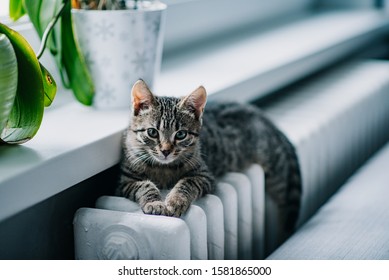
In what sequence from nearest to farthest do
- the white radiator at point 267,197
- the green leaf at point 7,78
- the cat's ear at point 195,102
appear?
the green leaf at point 7,78
the white radiator at point 267,197
the cat's ear at point 195,102

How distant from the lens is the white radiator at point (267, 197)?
0.96m

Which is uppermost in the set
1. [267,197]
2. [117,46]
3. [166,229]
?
[117,46]

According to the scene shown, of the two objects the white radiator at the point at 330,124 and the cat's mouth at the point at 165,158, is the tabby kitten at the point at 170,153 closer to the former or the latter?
the cat's mouth at the point at 165,158

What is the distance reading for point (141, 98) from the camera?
1.05 meters

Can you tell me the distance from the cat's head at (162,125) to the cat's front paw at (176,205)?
0.27ft

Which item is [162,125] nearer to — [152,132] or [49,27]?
[152,132]

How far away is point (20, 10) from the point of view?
3.79ft

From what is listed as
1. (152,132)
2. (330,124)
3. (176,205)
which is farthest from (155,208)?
(330,124)

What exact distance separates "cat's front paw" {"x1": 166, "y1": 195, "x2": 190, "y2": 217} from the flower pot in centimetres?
29

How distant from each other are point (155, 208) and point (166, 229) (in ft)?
0.17

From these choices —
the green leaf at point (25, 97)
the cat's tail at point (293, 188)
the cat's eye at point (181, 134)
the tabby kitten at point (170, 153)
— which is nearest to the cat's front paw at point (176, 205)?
the tabby kitten at point (170, 153)

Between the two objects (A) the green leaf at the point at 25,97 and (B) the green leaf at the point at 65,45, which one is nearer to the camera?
(A) the green leaf at the point at 25,97
